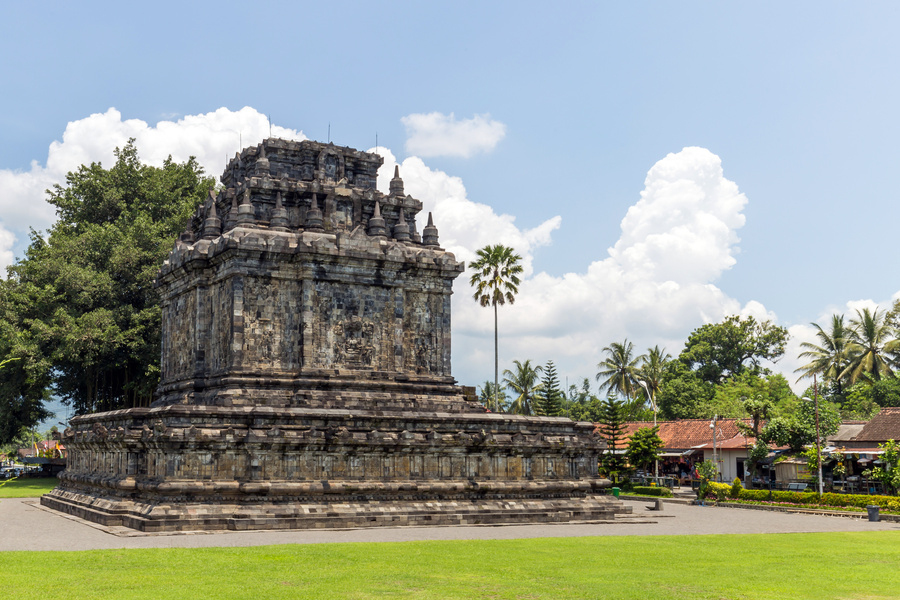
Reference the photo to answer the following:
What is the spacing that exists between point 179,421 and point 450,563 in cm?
1223

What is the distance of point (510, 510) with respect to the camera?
1176 inches

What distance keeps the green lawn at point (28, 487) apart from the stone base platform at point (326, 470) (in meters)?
9.55

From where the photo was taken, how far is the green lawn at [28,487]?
40.8 m

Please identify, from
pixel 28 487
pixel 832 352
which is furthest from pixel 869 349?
pixel 28 487

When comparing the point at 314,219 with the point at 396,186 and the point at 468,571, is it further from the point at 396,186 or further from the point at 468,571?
the point at 468,571

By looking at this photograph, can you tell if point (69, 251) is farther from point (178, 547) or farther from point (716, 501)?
point (716, 501)

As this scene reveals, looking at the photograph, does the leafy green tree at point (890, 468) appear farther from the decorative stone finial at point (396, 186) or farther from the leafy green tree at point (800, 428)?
the decorative stone finial at point (396, 186)

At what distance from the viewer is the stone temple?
26.9 m

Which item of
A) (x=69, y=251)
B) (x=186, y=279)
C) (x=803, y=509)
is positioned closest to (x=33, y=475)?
(x=69, y=251)

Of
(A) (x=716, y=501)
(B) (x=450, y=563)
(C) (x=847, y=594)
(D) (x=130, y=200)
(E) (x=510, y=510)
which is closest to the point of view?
(C) (x=847, y=594)

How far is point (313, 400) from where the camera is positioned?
30.5 meters

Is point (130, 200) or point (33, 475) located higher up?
point (130, 200)

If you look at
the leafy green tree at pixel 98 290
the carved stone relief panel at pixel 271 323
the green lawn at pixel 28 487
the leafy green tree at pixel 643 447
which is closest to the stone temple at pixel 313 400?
the carved stone relief panel at pixel 271 323

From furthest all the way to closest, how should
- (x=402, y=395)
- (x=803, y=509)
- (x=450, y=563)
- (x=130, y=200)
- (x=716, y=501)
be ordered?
(x=130, y=200)
(x=716, y=501)
(x=803, y=509)
(x=402, y=395)
(x=450, y=563)
